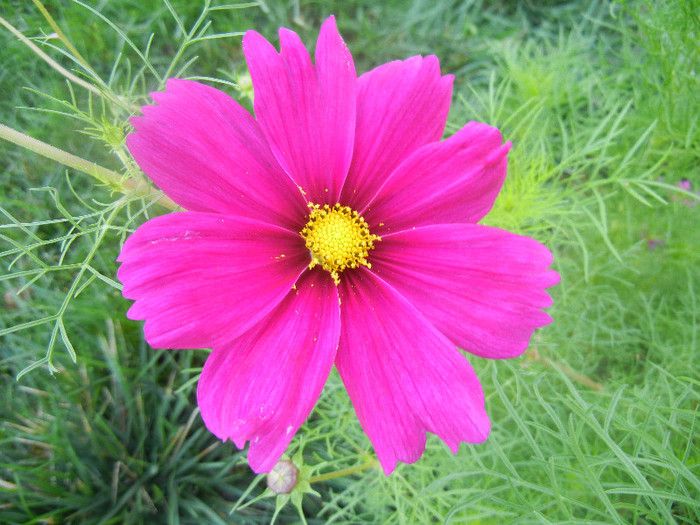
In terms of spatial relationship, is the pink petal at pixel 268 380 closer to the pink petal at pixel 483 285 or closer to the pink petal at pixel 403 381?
the pink petal at pixel 403 381

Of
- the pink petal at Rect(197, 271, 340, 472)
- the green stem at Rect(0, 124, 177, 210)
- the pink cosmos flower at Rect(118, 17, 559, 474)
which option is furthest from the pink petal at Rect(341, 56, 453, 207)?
the green stem at Rect(0, 124, 177, 210)

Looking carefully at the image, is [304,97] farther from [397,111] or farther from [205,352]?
[205,352]

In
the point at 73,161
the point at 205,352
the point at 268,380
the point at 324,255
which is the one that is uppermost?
the point at 73,161

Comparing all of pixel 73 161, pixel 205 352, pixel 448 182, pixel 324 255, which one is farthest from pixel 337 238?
pixel 205 352

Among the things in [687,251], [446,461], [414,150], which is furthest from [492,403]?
[414,150]

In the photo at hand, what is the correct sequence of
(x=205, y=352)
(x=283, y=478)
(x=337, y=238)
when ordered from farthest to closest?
(x=205, y=352), (x=283, y=478), (x=337, y=238)

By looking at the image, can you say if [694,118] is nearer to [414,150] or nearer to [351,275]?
[414,150]

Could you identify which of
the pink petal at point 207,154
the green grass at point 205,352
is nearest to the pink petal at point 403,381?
the pink petal at point 207,154
